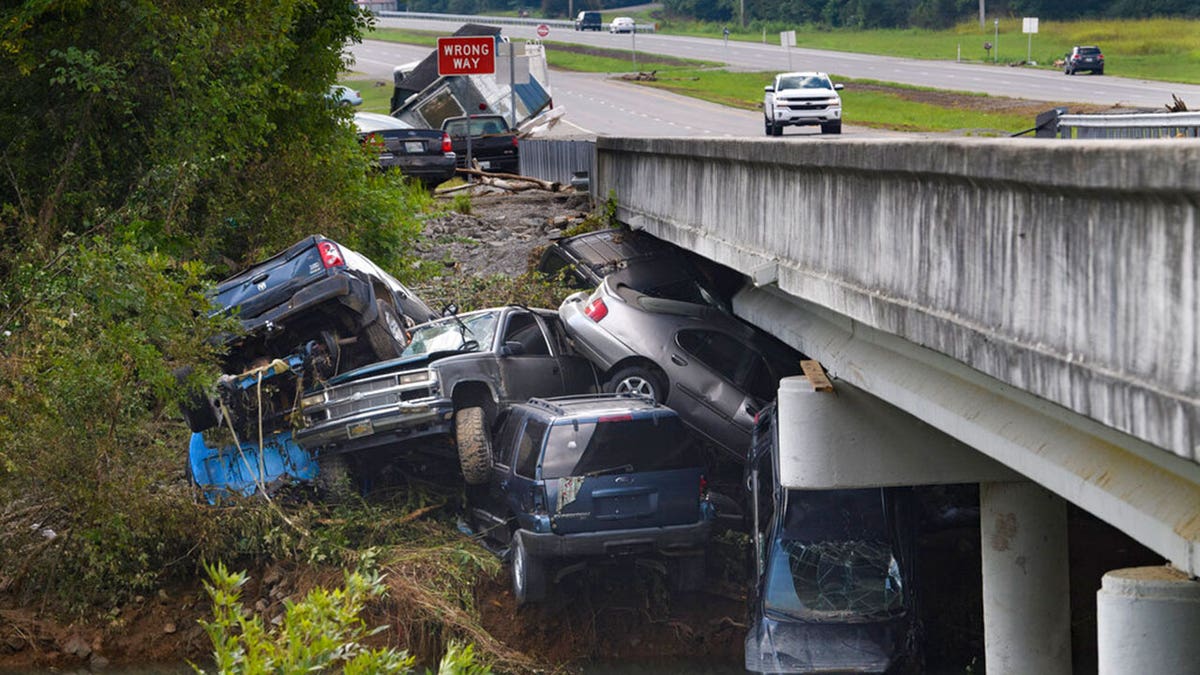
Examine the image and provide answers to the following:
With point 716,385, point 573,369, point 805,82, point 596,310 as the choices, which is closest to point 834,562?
point 716,385

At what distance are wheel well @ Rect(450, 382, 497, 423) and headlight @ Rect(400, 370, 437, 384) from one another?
34cm

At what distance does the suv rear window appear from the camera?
1359 centimetres

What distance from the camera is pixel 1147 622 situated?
22.0 ft

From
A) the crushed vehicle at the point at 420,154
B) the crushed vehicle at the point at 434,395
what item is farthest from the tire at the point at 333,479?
the crushed vehicle at the point at 420,154

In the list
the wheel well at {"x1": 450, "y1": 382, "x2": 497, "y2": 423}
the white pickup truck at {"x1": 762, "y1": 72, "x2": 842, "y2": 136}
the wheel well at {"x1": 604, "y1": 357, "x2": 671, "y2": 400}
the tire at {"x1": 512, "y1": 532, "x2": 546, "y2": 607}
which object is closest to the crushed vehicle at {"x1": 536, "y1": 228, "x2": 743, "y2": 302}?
the wheel well at {"x1": 604, "y1": 357, "x2": 671, "y2": 400}

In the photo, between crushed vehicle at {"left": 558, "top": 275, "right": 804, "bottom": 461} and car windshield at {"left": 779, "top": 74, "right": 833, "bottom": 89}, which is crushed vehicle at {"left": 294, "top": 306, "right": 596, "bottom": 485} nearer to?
crushed vehicle at {"left": 558, "top": 275, "right": 804, "bottom": 461}

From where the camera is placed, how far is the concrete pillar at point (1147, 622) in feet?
21.8

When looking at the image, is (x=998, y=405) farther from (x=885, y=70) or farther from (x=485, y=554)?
(x=885, y=70)

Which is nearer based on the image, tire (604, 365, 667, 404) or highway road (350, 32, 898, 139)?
tire (604, 365, 667, 404)

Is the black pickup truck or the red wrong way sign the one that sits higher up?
the red wrong way sign

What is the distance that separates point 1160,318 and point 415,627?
9617mm

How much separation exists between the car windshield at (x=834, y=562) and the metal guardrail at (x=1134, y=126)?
623 centimetres

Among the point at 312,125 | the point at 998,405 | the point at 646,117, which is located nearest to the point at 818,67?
the point at 646,117

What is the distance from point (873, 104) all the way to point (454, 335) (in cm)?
3619
